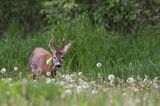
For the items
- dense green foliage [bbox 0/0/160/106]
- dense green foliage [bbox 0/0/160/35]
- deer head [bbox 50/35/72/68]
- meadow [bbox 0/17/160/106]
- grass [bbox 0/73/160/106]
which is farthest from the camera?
dense green foliage [bbox 0/0/160/35]

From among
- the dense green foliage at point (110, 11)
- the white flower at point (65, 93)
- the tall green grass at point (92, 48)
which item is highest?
the white flower at point (65, 93)

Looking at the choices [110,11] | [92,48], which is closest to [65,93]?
[92,48]

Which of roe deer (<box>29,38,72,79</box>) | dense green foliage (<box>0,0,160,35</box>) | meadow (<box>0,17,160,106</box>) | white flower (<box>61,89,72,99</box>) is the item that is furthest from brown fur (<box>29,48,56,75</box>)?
white flower (<box>61,89,72,99</box>)

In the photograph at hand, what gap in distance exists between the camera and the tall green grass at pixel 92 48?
1156 cm

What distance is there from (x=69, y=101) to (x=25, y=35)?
30.3 feet

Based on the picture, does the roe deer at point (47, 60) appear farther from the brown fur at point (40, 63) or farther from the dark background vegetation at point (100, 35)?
the dark background vegetation at point (100, 35)

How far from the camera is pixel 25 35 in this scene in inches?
614

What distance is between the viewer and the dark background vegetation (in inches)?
458

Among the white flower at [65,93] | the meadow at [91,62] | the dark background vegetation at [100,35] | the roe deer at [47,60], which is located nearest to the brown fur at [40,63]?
the roe deer at [47,60]

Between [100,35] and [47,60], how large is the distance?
2.09 meters

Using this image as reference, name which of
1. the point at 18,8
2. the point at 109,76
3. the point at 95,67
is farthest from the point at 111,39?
the point at 18,8

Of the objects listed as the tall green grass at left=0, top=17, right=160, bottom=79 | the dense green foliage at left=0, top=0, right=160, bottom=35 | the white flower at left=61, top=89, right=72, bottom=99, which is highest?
the white flower at left=61, top=89, right=72, bottom=99

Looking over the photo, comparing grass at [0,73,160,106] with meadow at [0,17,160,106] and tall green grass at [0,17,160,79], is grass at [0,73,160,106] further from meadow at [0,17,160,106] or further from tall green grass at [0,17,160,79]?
tall green grass at [0,17,160,79]

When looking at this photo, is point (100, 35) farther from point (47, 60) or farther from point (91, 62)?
point (47, 60)
